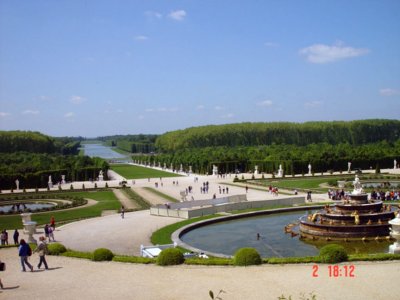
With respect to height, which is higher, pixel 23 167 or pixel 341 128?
pixel 341 128

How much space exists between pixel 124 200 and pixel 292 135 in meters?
109

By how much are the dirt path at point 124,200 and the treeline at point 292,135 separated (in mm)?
93916

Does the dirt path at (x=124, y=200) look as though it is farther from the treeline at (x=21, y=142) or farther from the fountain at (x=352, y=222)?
the treeline at (x=21, y=142)

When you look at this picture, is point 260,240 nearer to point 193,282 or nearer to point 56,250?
point 193,282

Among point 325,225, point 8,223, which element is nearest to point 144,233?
point 325,225

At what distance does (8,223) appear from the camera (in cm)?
3456

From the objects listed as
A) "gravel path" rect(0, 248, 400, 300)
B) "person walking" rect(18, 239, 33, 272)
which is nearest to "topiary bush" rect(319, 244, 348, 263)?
"gravel path" rect(0, 248, 400, 300)

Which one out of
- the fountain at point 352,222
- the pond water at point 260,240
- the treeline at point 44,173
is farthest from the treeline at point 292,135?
the fountain at point 352,222

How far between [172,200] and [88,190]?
17142 mm

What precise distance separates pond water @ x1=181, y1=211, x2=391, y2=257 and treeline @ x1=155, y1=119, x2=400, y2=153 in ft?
384

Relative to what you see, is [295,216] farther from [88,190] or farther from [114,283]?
[88,190]

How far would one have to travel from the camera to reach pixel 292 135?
149 m

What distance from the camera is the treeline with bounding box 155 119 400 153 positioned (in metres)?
147

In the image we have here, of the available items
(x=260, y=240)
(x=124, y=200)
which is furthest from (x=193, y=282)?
(x=124, y=200)
